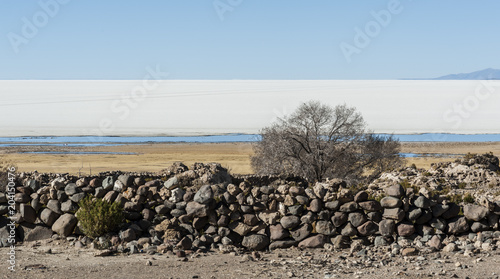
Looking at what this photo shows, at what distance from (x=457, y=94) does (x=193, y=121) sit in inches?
2155

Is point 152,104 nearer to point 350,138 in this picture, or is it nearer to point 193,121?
point 193,121

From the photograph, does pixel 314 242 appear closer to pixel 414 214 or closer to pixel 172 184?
pixel 414 214

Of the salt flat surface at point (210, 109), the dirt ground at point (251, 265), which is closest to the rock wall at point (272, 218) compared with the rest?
the dirt ground at point (251, 265)

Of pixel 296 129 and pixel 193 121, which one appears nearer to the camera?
pixel 296 129

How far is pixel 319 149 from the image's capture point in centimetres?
2323

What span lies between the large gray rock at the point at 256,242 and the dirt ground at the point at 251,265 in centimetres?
25

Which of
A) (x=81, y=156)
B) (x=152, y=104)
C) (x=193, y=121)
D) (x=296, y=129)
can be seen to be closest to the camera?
(x=296, y=129)

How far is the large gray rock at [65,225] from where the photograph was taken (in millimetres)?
11469

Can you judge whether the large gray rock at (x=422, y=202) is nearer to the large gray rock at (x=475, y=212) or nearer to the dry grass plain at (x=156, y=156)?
the large gray rock at (x=475, y=212)

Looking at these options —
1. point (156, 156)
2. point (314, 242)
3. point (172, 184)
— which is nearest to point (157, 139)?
point (156, 156)

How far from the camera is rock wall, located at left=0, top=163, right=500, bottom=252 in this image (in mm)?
10969

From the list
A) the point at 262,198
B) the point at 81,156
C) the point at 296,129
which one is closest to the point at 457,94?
the point at 81,156

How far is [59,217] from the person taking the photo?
463 inches

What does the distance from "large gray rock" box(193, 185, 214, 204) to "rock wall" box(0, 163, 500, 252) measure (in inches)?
0.8
